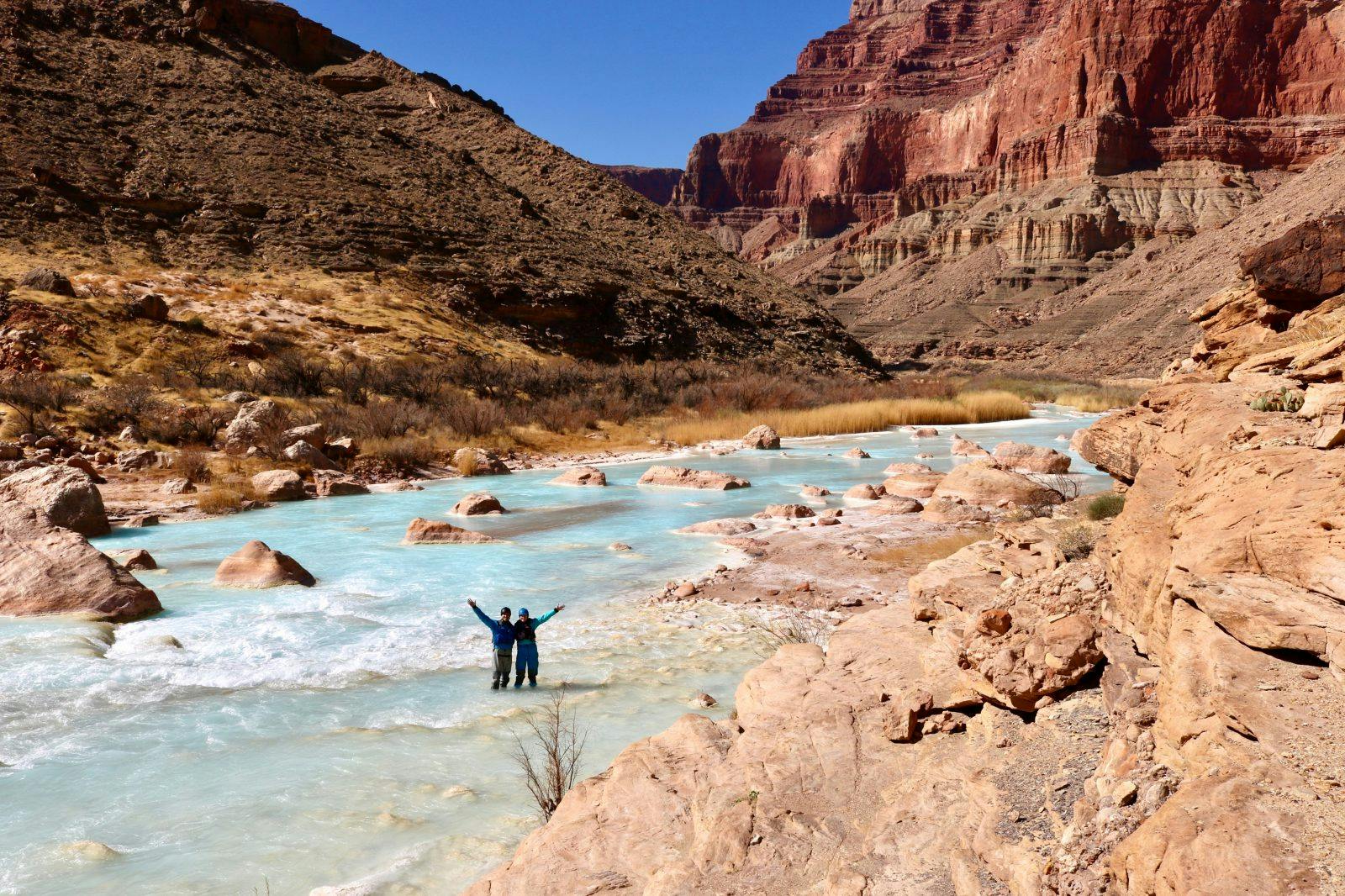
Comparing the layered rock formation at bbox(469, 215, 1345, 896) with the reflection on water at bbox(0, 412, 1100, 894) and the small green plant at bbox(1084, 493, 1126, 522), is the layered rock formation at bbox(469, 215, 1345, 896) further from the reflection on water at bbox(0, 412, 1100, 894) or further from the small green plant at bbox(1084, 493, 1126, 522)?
the small green plant at bbox(1084, 493, 1126, 522)

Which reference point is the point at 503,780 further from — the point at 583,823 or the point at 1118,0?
the point at 1118,0

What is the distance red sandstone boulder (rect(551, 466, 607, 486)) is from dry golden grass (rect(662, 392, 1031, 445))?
7.16 m

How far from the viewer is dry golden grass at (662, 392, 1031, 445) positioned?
80.3 ft

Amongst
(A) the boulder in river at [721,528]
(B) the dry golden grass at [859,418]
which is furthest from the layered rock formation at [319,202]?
(A) the boulder in river at [721,528]

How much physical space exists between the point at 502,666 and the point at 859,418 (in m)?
22.0

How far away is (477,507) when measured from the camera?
13.3m

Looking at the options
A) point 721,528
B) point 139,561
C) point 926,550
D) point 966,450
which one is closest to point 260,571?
point 139,561

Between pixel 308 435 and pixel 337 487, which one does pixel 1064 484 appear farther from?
pixel 308 435

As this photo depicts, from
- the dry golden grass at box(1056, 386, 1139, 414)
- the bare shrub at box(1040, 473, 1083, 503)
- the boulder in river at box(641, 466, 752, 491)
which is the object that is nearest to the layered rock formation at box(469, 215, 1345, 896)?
the bare shrub at box(1040, 473, 1083, 503)

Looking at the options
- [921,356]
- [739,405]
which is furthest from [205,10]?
[921,356]

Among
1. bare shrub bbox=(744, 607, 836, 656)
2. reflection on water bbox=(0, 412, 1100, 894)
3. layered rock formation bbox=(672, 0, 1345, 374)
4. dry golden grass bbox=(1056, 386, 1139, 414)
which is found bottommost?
reflection on water bbox=(0, 412, 1100, 894)

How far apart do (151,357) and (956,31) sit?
17832 cm

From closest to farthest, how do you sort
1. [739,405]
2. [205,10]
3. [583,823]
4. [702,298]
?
[583,823] → [739,405] → [702,298] → [205,10]

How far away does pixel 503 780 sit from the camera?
4.80 m
